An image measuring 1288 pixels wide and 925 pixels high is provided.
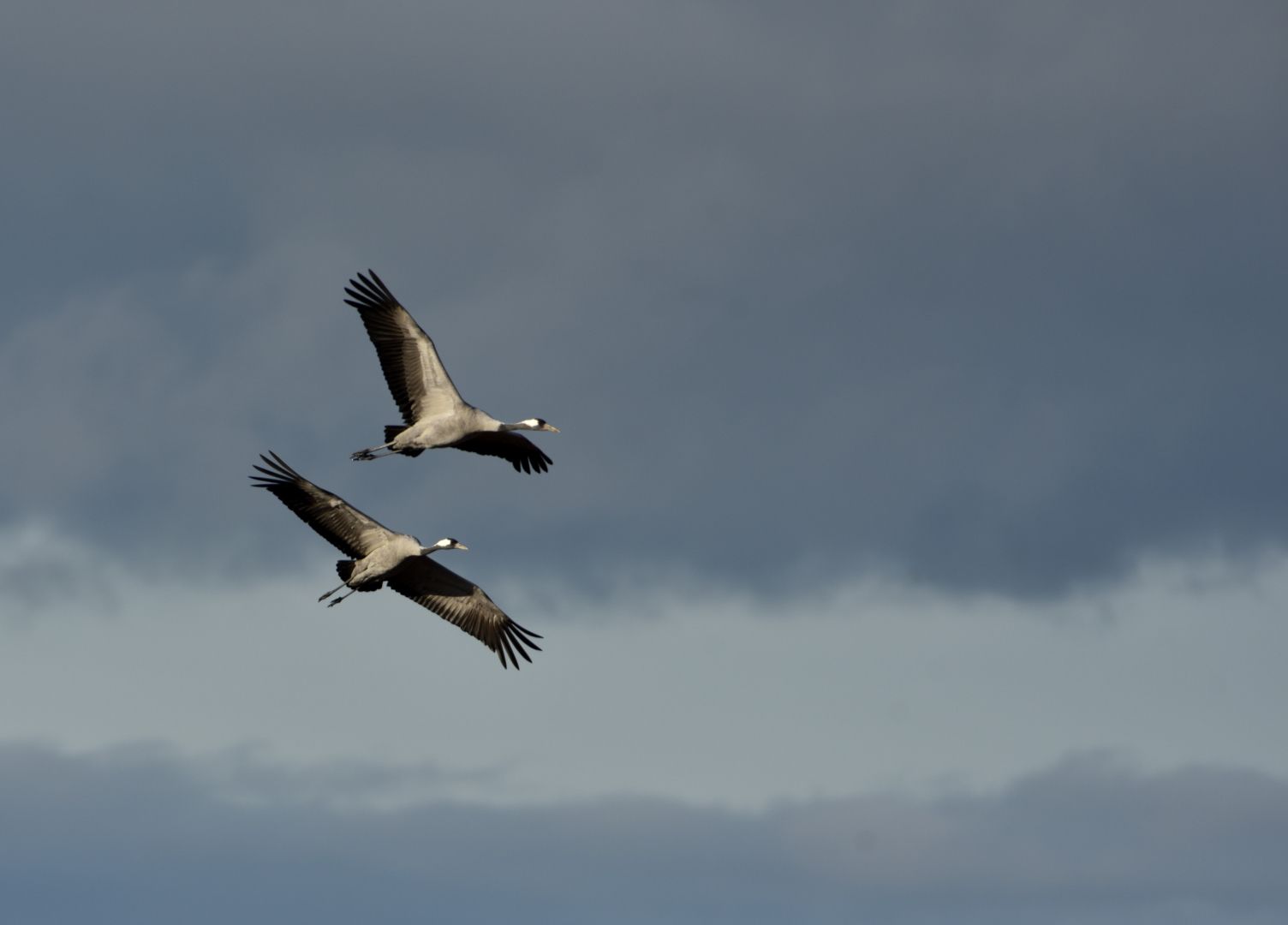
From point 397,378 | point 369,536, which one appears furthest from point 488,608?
point 397,378

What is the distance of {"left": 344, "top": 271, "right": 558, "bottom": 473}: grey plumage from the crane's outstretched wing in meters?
3.10

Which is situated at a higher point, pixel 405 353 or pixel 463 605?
pixel 405 353

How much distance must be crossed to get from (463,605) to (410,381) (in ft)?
18.8

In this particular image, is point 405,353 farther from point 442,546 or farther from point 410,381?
point 442,546

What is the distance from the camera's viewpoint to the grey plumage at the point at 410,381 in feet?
116

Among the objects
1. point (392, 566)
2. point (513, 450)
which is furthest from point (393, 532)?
point (513, 450)

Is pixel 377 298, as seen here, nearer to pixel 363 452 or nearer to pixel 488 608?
pixel 363 452

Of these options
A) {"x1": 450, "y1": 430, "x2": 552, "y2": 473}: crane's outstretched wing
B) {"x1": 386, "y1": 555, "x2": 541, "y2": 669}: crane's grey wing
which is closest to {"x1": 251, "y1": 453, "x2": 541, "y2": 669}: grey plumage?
{"x1": 386, "y1": 555, "x2": 541, "y2": 669}: crane's grey wing

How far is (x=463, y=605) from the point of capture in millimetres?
37219

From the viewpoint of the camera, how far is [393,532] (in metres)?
34.8

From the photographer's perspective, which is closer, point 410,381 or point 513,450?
point 410,381

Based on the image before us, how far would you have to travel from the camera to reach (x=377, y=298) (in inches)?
1404

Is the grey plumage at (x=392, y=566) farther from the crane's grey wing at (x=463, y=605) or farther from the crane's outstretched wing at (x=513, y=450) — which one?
the crane's outstretched wing at (x=513, y=450)

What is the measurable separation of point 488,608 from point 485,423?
4.60 m
